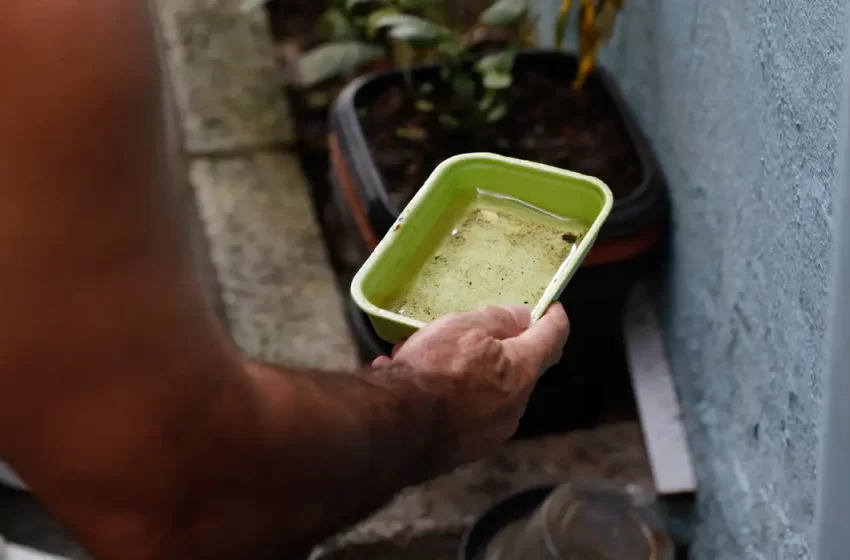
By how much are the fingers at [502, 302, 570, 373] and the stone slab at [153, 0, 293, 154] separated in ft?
3.83

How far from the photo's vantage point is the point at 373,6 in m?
1.77

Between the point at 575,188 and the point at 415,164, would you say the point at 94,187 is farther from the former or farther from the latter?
the point at 415,164

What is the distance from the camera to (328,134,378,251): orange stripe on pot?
136 centimetres

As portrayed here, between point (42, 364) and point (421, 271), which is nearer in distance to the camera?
point (42, 364)

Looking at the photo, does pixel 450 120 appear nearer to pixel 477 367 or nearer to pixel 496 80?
pixel 496 80

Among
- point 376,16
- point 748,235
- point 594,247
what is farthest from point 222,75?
point 748,235

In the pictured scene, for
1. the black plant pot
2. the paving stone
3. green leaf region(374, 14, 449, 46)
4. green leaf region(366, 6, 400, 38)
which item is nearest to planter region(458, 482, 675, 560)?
the paving stone

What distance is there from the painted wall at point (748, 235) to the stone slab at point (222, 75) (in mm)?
853

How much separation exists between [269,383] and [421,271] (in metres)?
0.43

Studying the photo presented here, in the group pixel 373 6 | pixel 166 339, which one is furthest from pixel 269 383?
pixel 373 6

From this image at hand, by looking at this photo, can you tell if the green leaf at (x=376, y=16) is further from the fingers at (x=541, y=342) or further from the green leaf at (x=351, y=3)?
the fingers at (x=541, y=342)

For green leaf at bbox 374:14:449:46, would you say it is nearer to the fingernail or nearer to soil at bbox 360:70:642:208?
soil at bbox 360:70:642:208

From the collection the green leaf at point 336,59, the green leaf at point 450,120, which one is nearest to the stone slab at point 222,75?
the green leaf at point 336,59

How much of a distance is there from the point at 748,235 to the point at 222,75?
135cm
